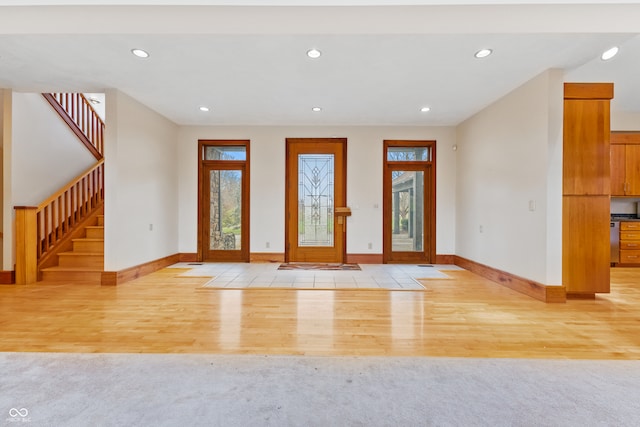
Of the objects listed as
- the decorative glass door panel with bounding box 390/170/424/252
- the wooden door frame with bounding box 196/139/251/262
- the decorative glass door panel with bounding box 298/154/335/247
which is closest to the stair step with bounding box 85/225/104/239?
the wooden door frame with bounding box 196/139/251/262

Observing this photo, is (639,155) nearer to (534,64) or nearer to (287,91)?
(534,64)

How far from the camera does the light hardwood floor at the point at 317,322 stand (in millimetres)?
2227

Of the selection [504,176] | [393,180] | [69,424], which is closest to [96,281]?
[69,424]

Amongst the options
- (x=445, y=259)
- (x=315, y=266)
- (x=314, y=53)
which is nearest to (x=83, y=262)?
(x=315, y=266)

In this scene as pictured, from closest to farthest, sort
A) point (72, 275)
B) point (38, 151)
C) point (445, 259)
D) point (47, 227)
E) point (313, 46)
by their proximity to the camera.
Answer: point (313, 46) → point (72, 275) → point (47, 227) → point (38, 151) → point (445, 259)

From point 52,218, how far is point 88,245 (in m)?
0.61

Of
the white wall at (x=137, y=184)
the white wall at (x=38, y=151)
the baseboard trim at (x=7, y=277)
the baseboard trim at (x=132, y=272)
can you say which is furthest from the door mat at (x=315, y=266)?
the white wall at (x=38, y=151)

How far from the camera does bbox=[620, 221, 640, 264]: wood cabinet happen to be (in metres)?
5.43

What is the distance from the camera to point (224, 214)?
6.04m

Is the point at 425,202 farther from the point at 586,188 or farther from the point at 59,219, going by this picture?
the point at 59,219

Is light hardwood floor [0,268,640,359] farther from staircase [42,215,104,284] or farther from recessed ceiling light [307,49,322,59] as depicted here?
recessed ceiling light [307,49,322,59]

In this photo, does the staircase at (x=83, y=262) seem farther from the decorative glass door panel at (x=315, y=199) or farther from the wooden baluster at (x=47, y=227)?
the decorative glass door panel at (x=315, y=199)

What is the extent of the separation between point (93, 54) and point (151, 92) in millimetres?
1097

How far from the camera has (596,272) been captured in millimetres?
3441
